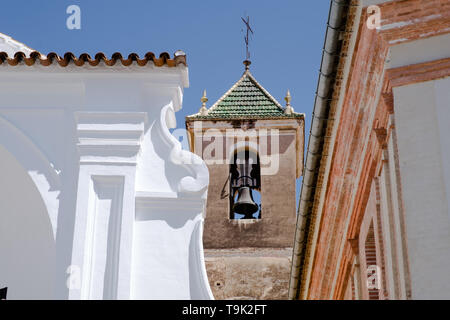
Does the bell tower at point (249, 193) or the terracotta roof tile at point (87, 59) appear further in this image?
the bell tower at point (249, 193)

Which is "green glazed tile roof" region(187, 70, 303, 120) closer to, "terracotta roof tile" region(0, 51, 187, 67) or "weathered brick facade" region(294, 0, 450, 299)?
"weathered brick facade" region(294, 0, 450, 299)

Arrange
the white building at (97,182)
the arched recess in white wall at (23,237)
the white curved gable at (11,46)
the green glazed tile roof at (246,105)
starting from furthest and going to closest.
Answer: the green glazed tile roof at (246,105)
the white curved gable at (11,46)
the arched recess in white wall at (23,237)
the white building at (97,182)

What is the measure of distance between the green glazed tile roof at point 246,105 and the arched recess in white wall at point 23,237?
342 inches

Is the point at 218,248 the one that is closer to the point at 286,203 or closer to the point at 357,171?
the point at 286,203

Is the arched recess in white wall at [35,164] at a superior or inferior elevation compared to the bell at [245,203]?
inferior

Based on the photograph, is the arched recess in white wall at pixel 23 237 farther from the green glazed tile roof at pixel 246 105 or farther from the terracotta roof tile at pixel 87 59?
the green glazed tile roof at pixel 246 105

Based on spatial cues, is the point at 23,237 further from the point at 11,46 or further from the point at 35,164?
the point at 11,46

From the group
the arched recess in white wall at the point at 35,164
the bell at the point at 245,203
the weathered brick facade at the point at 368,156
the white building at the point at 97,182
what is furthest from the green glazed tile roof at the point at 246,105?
the arched recess in white wall at the point at 35,164

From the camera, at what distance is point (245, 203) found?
661 inches

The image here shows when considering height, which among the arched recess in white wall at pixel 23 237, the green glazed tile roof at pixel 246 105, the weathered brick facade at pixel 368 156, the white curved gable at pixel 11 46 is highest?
the green glazed tile roof at pixel 246 105

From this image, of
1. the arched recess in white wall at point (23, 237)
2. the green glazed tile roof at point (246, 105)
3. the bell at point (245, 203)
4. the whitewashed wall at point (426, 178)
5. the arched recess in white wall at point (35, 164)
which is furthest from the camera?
the green glazed tile roof at point (246, 105)

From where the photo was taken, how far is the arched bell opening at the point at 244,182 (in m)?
16.9

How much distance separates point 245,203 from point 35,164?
27.1ft

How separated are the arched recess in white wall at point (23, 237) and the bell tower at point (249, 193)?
25.9 feet
